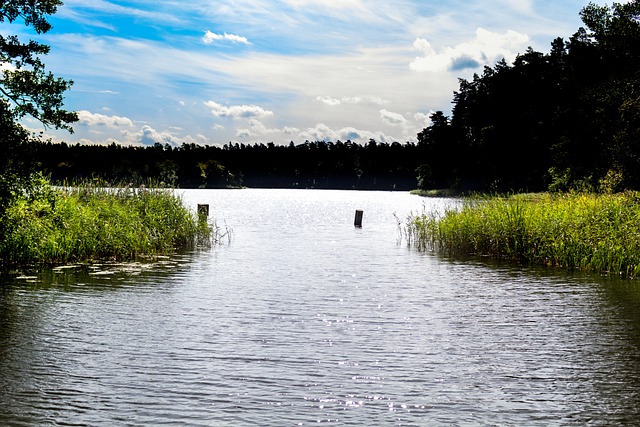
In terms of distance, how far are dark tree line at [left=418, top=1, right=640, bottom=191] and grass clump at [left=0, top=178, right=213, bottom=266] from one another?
19.7m

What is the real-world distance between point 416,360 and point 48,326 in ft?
23.1

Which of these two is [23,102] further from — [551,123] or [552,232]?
[551,123]

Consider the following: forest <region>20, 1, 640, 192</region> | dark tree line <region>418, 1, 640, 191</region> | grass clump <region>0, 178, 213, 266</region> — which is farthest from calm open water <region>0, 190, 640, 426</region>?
dark tree line <region>418, 1, 640, 191</region>

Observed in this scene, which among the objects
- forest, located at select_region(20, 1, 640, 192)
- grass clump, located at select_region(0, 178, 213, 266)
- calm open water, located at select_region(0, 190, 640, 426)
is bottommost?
calm open water, located at select_region(0, 190, 640, 426)

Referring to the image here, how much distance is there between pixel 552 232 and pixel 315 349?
15660 millimetres

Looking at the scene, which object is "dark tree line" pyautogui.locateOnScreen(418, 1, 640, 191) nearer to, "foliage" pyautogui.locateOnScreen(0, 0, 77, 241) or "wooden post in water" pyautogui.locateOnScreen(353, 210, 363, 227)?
"wooden post in water" pyautogui.locateOnScreen(353, 210, 363, 227)

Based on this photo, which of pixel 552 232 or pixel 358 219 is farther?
pixel 358 219

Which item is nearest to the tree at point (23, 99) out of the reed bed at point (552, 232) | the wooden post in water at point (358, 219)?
the reed bed at point (552, 232)

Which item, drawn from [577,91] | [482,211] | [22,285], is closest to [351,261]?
[482,211]

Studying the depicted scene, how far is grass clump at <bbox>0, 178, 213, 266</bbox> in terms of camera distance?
21297mm

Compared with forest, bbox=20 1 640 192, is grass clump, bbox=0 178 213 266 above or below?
below

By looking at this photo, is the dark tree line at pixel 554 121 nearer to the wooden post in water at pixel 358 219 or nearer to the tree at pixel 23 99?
the wooden post in water at pixel 358 219

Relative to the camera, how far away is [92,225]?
2380 centimetres

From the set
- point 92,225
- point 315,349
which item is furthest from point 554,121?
point 315,349
